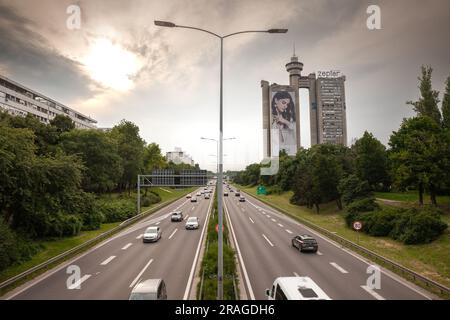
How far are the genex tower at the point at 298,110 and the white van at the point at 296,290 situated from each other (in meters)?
164

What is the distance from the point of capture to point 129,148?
67688 mm

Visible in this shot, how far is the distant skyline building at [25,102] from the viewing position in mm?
75125

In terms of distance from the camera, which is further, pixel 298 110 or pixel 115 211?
pixel 298 110

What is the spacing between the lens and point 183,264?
22.3m

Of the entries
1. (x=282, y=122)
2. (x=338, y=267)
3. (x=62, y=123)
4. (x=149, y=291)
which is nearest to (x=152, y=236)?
(x=149, y=291)

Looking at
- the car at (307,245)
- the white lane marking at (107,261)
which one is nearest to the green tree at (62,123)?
the white lane marking at (107,261)

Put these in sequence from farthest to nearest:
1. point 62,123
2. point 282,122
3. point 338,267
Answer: point 282,122 → point 62,123 → point 338,267

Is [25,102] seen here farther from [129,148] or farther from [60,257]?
[60,257]

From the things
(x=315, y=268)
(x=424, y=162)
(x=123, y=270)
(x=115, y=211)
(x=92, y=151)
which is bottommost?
(x=123, y=270)

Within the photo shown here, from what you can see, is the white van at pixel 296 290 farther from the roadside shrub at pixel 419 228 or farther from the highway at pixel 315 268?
the roadside shrub at pixel 419 228

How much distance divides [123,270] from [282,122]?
168 meters

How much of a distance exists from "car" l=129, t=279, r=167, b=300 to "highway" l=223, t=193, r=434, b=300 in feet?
16.6
